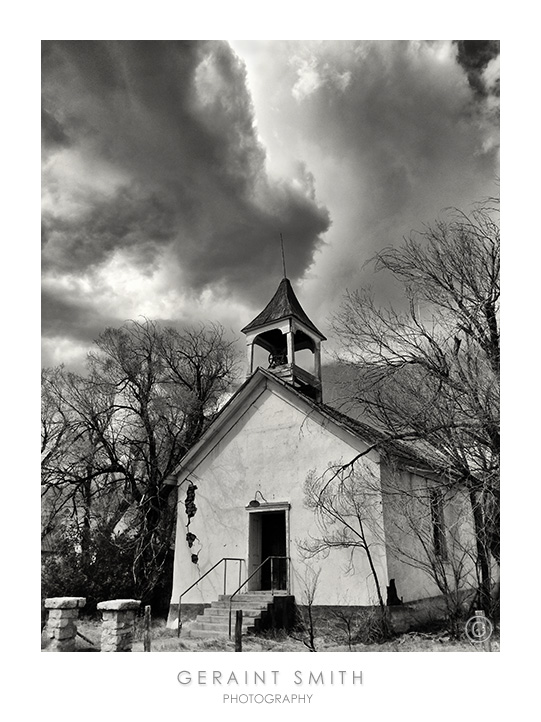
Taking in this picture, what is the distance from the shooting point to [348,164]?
776 centimetres

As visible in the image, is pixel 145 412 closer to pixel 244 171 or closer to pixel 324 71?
pixel 244 171

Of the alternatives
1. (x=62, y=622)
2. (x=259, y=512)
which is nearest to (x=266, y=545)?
(x=259, y=512)

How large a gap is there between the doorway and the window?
2.83m

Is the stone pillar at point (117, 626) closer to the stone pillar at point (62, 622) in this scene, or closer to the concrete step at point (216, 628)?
the stone pillar at point (62, 622)

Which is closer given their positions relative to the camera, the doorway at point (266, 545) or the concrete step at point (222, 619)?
the concrete step at point (222, 619)

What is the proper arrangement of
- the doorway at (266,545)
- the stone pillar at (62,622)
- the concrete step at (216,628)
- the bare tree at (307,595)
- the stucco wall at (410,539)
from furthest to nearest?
the doorway at (266,545)
the bare tree at (307,595)
the concrete step at (216,628)
the stucco wall at (410,539)
the stone pillar at (62,622)

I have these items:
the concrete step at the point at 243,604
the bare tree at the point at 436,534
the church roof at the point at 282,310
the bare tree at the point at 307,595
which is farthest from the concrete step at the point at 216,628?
the church roof at the point at 282,310

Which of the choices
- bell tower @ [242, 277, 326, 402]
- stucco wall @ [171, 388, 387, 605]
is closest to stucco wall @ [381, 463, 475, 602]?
stucco wall @ [171, 388, 387, 605]

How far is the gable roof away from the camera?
25.7 ft

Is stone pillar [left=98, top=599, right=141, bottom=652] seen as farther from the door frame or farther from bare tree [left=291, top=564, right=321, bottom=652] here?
the door frame

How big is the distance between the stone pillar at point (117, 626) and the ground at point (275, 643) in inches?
14.4

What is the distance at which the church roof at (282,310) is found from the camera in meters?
9.78

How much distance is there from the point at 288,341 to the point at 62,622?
7181 mm

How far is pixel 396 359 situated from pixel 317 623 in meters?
4.70
